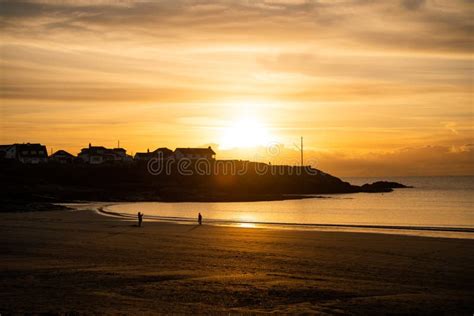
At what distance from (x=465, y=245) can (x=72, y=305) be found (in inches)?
904

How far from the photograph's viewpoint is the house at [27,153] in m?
147

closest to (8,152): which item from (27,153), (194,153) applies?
(27,153)

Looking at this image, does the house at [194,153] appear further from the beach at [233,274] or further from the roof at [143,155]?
the beach at [233,274]

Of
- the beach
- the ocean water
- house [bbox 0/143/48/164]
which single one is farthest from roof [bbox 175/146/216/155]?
the beach

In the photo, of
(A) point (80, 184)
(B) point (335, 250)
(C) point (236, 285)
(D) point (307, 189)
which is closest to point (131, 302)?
(C) point (236, 285)

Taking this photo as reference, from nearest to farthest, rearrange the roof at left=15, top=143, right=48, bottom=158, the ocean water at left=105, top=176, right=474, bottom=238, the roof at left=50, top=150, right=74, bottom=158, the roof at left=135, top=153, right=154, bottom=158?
the ocean water at left=105, top=176, right=474, bottom=238 → the roof at left=15, top=143, right=48, bottom=158 → the roof at left=50, top=150, right=74, bottom=158 → the roof at left=135, top=153, right=154, bottom=158

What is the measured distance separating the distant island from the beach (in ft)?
126

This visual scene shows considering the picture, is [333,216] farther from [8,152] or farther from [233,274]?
[8,152]

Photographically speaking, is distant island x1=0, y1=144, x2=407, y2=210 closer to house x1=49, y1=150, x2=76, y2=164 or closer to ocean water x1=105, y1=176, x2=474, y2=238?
house x1=49, y1=150, x2=76, y2=164

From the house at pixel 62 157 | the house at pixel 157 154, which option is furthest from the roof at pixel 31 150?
the house at pixel 157 154

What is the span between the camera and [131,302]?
1574 centimetres

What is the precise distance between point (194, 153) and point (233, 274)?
502 feet

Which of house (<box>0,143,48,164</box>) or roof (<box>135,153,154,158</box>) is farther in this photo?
roof (<box>135,153,154,158</box>)

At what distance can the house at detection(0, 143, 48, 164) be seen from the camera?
147 metres
